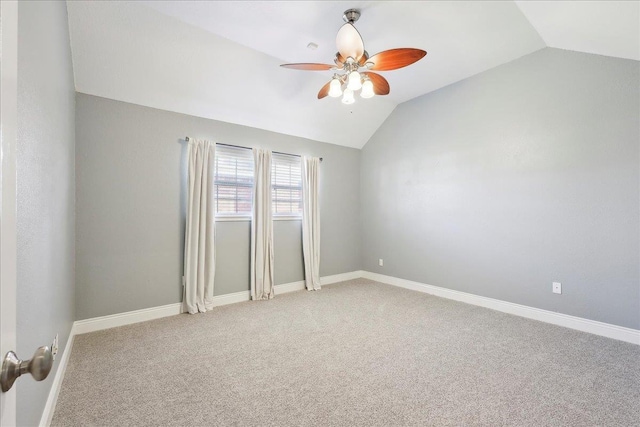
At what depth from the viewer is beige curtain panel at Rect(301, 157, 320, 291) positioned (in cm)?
463

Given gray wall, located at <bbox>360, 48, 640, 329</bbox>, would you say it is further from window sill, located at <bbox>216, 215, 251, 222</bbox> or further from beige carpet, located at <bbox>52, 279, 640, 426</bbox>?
window sill, located at <bbox>216, 215, 251, 222</bbox>

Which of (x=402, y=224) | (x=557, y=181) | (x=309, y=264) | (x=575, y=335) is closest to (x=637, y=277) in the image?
(x=575, y=335)

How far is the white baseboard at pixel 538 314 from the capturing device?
2.78m

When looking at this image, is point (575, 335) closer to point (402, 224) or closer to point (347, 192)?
point (402, 224)

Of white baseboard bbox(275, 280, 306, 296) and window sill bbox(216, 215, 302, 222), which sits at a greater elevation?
window sill bbox(216, 215, 302, 222)

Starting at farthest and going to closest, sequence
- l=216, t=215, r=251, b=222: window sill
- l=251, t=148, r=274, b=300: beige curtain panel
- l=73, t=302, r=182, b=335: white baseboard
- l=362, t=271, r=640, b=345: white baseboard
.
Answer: l=251, t=148, r=274, b=300: beige curtain panel, l=216, t=215, r=251, b=222: window sill, l=73, t=302, r=182, b=335: white baseboard, l=362, t=271, r=640, b=345: white baseboard

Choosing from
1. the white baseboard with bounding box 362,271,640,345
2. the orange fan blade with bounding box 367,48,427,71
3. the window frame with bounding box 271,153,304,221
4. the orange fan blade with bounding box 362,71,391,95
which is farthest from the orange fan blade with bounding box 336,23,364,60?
the white baseboard with bounding box 362,271,640,345

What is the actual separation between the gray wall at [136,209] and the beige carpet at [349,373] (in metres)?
0.43

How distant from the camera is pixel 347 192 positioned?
5.30 meters

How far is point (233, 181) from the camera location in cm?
400

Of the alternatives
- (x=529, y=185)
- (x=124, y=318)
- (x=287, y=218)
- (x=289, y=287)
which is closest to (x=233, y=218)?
(x=287, y=218)

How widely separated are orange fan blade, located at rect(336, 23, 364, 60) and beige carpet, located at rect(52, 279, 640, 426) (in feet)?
8.25

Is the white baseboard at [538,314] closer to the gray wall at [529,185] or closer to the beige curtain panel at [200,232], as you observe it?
the gray wall at [529,185]

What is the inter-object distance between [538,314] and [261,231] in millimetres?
3527
